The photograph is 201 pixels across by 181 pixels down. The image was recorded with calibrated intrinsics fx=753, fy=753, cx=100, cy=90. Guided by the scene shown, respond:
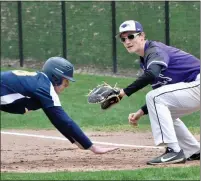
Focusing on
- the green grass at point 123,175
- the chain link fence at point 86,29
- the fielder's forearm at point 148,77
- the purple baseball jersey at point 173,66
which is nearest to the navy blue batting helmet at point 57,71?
the green grass at point 123,175

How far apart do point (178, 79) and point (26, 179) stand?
2138 mm

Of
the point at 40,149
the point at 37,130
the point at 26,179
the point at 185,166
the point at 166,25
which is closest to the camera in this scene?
the point at 26,179

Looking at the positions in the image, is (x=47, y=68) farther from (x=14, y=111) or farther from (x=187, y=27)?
(x=187, y=27)

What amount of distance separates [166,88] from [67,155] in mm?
1782

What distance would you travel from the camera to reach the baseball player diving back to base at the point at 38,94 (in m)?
6.62

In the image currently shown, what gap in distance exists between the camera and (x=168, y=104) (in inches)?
327

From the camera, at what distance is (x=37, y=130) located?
12.3 m

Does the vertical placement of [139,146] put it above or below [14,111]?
below

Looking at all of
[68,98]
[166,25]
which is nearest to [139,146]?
[68,98]

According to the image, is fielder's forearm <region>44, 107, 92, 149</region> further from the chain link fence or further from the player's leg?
the chain link fence

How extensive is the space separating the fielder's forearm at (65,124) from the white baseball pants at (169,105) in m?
1.30

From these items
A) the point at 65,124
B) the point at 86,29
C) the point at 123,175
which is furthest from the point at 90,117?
the point at 86,29

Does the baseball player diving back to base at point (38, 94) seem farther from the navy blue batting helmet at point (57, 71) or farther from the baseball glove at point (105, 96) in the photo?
the baseball glove at point (105, 96)

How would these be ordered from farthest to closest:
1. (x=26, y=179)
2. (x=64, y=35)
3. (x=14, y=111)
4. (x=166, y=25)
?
(x=64, y=35), (x=166, y=25), (x=26, y=179), (x=14, y=111)
